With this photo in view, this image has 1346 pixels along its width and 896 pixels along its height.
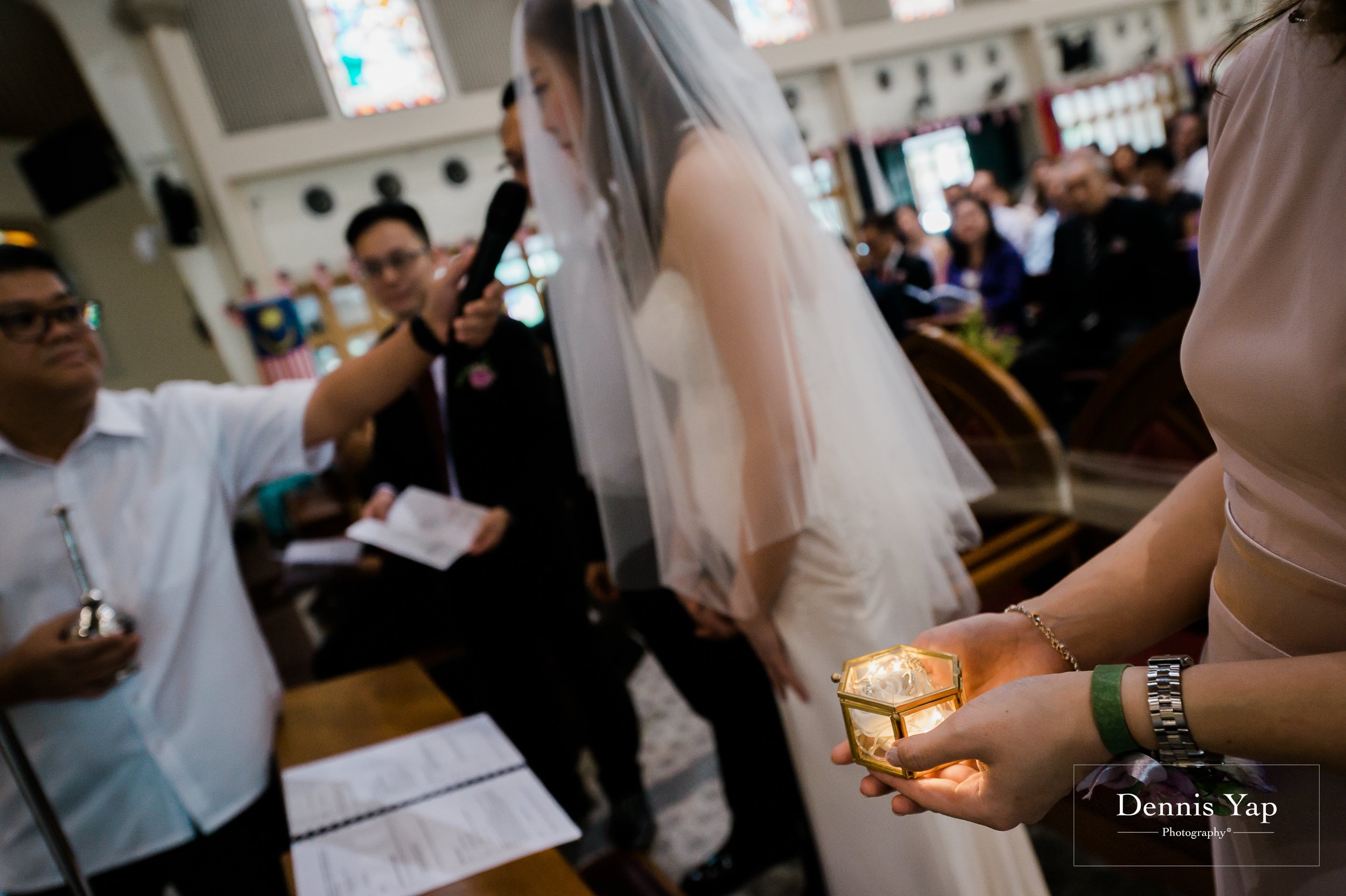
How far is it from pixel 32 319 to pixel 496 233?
2.49ft

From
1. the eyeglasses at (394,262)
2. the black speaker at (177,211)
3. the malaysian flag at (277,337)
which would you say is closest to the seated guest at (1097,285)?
the eyeglasses at (394,262)

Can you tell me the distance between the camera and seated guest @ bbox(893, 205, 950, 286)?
25.4ft

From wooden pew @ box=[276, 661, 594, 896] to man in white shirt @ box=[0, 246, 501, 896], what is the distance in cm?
7

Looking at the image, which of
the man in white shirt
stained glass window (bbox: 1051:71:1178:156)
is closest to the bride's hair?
the man in white shirt

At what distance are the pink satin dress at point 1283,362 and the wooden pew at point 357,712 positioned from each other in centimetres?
123

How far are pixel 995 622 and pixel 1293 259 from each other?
0.39 m

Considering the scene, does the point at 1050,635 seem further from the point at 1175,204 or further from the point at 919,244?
the point at 919,244

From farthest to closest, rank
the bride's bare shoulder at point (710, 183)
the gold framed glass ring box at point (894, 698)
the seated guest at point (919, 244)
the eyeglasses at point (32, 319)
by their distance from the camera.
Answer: the seated guest at point (919, 244)
the eyeglasses at point (32, 319)
the bride's bare shoulder at point (710, 183)
the gold framed glass ring box at point (894, 698)

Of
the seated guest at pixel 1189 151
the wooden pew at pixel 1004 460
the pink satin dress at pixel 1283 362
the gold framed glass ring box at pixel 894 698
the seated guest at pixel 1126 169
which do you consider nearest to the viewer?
the pink satin dress at pixel 1283 362

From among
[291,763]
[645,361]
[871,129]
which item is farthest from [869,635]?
[871,129]

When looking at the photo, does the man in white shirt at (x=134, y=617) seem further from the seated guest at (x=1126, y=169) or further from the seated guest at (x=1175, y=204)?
the seated guest at (x=1126, y=169)

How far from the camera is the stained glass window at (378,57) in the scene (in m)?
9.11

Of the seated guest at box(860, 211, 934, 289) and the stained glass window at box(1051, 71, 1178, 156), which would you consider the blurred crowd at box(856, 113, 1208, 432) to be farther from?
A: the stained glass window at box(1051, 71, 1178, 156)

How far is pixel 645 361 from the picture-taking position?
134 cm
